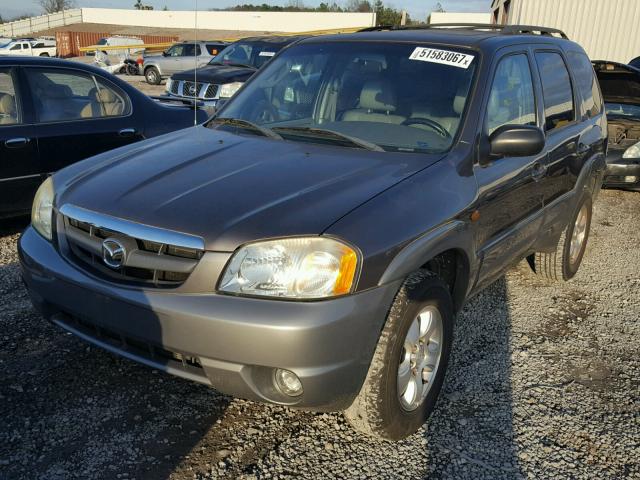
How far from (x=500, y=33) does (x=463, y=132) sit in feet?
3.85

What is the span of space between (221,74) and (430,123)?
8.66 meters

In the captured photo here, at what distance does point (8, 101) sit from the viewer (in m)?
5.11

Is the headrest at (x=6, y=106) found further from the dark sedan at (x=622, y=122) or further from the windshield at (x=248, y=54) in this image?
the windshield at (x=248, y=54)

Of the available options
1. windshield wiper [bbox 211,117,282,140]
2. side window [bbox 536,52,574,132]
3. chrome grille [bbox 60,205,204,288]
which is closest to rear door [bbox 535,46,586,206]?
side window [bbox 536,52,574,132]

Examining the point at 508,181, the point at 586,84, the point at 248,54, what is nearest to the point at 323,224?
the point at 508,181

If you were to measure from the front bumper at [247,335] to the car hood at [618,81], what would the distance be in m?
6.99

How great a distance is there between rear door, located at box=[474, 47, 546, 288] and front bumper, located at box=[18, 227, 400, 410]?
1021 millimetres

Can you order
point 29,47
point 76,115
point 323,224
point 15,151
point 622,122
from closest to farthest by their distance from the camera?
point 323,224, point 15,151, point 76,115, point 622,122, point 29,47

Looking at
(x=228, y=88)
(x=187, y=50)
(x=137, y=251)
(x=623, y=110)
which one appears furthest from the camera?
(x=187, y=50)

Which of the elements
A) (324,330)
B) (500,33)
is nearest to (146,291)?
(324,330)

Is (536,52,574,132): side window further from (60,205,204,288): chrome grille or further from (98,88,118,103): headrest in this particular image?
(98,88,118,103): headrest

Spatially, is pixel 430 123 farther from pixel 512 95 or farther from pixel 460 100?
pixel 512 95

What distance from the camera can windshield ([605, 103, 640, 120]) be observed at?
26.2 feet

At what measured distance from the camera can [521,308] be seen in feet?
14.3
